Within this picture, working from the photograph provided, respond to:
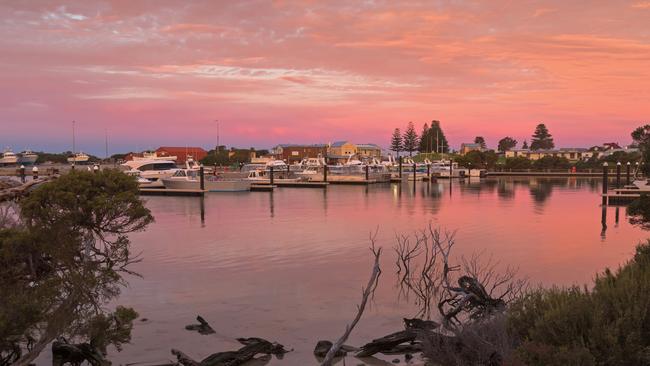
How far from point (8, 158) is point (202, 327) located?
127 m

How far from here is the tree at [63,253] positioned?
8.29m

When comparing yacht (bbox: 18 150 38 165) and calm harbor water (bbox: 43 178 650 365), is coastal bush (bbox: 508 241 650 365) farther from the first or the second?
yacht (bbox: 18 150 38 165)

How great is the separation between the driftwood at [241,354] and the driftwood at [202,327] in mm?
1169

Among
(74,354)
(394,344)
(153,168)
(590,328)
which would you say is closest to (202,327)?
(74,354)

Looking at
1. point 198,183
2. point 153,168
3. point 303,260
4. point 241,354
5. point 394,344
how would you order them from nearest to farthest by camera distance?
1. point 241,354
2. point 394,344
3. point 303,260
4. point 198,183
5. point 153,168

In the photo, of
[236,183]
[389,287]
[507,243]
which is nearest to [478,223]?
[507,243]

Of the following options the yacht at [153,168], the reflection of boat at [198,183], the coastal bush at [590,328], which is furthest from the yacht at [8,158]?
the coastal bush at [590,328]

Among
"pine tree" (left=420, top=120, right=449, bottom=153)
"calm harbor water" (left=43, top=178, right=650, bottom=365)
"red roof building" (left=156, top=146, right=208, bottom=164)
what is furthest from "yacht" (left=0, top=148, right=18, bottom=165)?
"pine tree" (left=420, top=120, right=449, bottom=153)

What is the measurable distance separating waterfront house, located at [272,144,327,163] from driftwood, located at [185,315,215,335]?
149 metres

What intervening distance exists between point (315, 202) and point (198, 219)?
15234 millimetres

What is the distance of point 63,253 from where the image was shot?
9.03 metres

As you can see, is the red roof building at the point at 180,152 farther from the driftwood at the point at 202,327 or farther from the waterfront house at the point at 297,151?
the driftwood at the point at 202,327

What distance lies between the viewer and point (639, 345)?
6.93 metres

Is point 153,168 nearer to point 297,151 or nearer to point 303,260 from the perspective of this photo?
point 303,260
